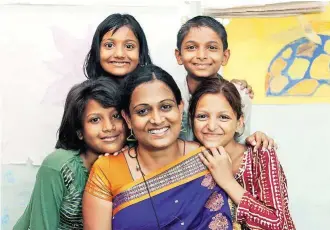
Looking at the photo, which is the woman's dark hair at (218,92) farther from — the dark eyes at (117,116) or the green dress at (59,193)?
the green dress at (59,193)

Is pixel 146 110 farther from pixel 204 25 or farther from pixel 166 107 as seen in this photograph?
pixel 204 25

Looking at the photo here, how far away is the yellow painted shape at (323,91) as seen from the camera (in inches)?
119

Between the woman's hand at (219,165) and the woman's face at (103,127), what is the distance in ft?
1.23

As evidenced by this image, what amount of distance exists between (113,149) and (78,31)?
3.73 ft

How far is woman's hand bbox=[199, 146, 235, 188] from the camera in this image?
2.08 meters

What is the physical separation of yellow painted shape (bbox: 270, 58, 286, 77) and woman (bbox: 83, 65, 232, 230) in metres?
1.12

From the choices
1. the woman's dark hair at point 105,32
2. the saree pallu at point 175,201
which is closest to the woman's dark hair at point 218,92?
the saree pallu at point 175,201

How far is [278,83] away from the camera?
304 centimetres

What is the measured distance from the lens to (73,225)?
2244 millimetres

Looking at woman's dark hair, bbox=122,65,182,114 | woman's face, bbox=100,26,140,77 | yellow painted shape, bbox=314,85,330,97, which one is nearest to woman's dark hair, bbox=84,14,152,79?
woman's face, bbox=100,26,140,77

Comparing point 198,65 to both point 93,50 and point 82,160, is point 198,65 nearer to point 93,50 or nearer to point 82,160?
point 93,50

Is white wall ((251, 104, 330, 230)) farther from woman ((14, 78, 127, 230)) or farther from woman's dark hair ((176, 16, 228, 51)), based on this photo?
woman ((14, 78, 127, 230))

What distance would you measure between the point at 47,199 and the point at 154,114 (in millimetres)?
613

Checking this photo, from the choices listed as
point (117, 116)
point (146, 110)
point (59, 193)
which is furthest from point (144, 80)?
point (59, 193)
